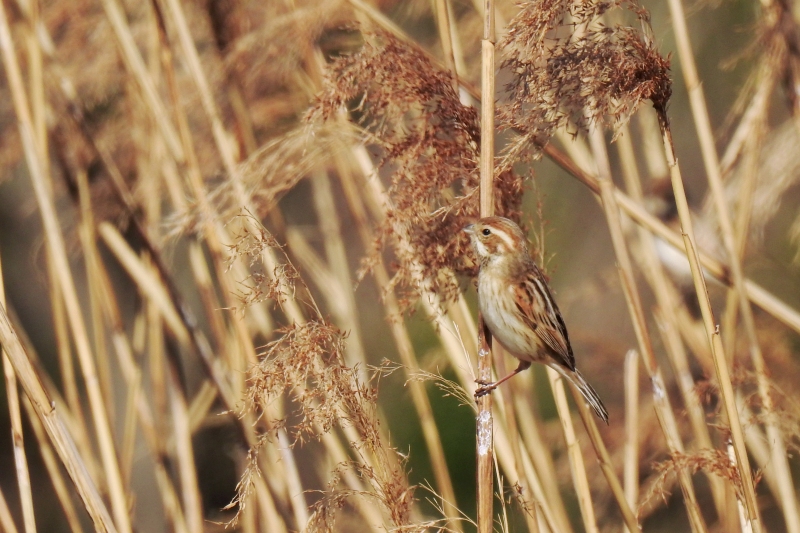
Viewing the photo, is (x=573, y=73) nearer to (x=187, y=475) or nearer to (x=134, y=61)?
(x=134, y=61)

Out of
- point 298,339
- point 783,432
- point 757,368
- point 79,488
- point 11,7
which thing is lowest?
point 783,432

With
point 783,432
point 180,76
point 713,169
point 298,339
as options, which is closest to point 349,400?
point 298,339

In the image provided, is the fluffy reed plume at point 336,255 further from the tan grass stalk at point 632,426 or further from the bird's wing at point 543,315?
the bird's wing at point 543,315

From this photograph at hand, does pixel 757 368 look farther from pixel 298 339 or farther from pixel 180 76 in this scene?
pixel 180 76

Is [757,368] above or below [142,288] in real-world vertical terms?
below

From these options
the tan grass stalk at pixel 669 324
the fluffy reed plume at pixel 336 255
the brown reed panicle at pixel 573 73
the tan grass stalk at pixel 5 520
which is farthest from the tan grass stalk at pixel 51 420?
the tan grass stalk at pixel 669 324

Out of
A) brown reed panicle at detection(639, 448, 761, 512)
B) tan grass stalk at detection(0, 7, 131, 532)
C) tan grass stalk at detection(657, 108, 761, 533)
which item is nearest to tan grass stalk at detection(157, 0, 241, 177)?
tan grass stalk at detection(0, 7, 131, 532)

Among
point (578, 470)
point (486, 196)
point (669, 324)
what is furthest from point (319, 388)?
point (669, 324)
